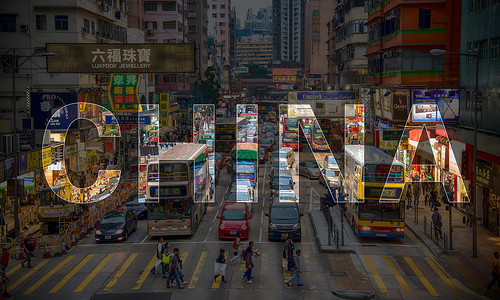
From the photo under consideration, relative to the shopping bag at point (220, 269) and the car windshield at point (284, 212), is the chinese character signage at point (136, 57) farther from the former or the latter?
the shopping bag at point (220, 269)

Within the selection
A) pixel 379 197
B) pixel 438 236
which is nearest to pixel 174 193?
pixel 379 197

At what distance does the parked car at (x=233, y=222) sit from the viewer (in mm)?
26375

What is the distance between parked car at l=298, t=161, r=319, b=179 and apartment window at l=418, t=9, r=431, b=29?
1425 centimetres

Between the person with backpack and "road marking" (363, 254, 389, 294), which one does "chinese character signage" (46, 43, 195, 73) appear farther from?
"road marking" (363, 254, 389, 294)

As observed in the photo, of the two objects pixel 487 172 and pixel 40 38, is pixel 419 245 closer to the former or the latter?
pixel 487 172

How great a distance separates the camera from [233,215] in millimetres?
27094

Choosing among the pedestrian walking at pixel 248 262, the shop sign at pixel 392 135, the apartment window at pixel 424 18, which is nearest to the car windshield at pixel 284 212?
the pedestrian walking at pixel 248 262

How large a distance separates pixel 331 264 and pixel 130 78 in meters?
23.4

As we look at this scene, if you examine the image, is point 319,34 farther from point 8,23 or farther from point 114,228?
point 114,228

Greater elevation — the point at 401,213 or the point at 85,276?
the point at 401,213

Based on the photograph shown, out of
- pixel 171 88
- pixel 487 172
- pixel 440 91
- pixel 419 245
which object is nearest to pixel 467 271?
pixel 419 245

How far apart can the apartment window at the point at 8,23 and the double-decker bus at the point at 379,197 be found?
31087mm

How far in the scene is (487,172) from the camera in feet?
89.2

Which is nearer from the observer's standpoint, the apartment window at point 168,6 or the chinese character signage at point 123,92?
the chinese character signage at point 123,92
